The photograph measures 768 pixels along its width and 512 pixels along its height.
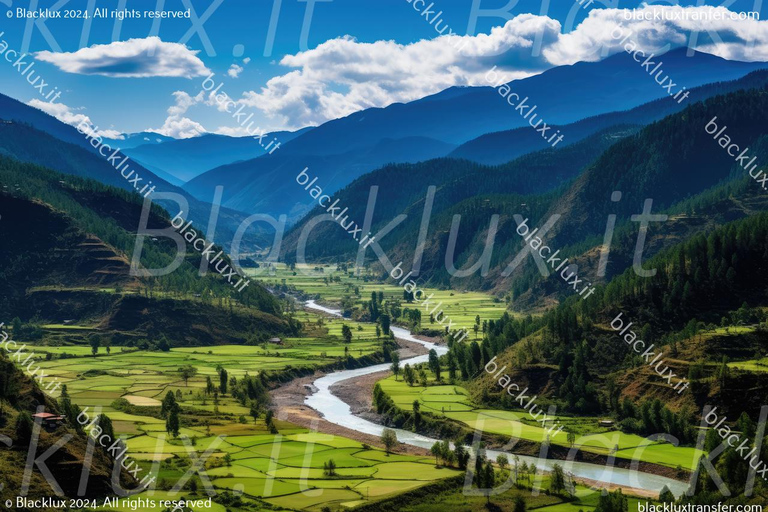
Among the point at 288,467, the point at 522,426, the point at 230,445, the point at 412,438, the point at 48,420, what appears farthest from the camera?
the point at 412,438

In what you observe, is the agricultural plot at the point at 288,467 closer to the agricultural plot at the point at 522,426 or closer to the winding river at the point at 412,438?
the winding river at the point at 412,438

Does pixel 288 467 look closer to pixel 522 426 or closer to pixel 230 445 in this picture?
pixel 230 445

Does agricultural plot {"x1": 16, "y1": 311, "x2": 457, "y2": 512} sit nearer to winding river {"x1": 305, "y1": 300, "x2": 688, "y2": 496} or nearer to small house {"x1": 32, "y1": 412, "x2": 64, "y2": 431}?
winding river {"x1": 305, "y1": 300, "x2": 688, "y2": 496}

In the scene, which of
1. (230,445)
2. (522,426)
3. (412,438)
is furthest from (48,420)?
(522,426)

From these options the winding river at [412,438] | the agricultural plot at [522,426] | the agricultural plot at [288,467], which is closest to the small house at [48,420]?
the agricultural plot at [288,467]

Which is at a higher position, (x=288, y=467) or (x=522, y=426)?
(x=522, y=426)

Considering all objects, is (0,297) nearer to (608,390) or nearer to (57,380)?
(57,380)

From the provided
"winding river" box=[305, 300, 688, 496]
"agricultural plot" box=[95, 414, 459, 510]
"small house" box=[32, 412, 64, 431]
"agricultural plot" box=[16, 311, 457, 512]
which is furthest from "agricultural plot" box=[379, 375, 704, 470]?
"small house" box=[32, 412, 64, 431]
